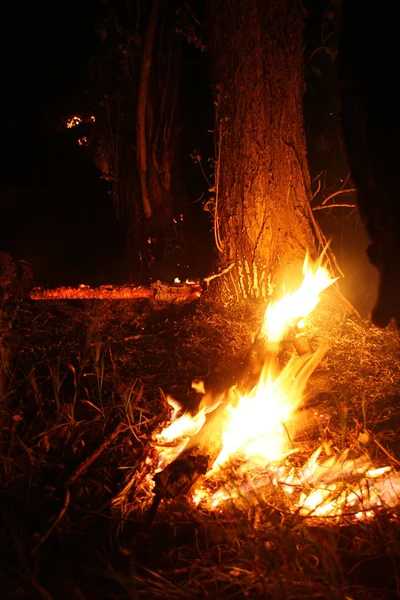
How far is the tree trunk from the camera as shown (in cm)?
457

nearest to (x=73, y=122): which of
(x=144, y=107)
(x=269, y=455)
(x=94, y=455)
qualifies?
(x=144, y=107)

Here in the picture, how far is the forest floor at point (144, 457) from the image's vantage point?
2.15m

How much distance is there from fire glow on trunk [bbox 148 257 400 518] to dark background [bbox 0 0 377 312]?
249 cm

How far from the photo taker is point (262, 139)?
15.2 feet

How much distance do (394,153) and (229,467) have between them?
5.44ft

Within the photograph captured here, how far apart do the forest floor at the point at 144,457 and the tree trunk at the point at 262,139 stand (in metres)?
0.47

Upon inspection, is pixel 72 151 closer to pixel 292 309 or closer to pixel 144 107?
pixel 144 107

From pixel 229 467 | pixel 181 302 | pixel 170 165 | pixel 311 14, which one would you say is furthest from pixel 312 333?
pixel 311 14

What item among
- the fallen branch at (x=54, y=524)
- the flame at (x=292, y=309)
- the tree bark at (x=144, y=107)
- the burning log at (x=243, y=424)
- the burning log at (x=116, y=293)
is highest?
the tree bark at (x=144, y=107)

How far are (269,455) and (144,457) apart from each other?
0.64m

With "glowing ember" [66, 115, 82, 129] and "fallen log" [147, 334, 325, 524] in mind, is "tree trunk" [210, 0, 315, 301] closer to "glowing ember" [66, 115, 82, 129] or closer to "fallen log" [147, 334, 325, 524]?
"fallen log" [147, 334, 325, 524]

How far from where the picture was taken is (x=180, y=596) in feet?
6.85

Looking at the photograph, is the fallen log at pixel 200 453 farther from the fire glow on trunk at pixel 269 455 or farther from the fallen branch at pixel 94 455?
the fallen branch at pixel 94 455

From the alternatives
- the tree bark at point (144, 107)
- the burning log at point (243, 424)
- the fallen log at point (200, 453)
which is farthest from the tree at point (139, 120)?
the fallen log at point (200, 453)
